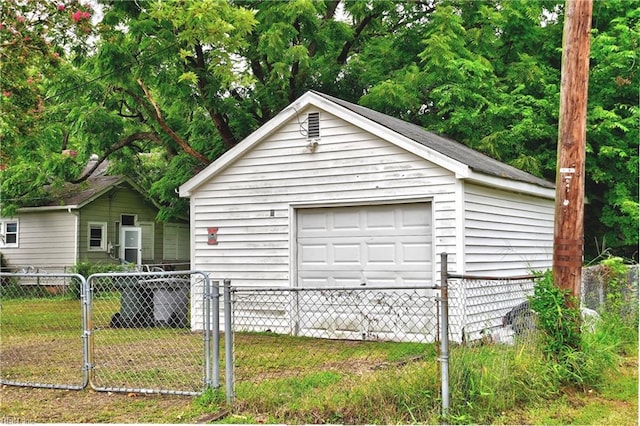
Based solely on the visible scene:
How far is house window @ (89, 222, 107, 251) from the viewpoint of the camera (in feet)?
71.5

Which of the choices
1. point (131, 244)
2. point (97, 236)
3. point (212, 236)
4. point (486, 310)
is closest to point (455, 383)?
point (486, 310)

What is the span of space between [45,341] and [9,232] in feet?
46.3

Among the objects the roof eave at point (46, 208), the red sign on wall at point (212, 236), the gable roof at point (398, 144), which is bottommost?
the red sign on wall at point (212, 236)

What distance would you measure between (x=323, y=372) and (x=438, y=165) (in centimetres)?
387

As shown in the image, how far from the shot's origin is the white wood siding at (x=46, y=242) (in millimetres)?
21094

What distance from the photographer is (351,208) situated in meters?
10.2

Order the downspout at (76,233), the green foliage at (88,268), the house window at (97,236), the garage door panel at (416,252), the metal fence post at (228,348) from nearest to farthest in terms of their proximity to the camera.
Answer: the metal fence post at (228,348) → the garage door panel at (416,252) → the green foliage at (88,268) → the downspout at (76,233) → the house window at (97,236)

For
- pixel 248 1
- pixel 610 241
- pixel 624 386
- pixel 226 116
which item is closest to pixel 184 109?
pixel 226 116

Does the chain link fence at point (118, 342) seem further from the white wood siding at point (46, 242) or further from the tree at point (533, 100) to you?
the tree at point (533, 100)

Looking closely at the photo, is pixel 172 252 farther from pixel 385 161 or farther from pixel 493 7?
pixel 385 161

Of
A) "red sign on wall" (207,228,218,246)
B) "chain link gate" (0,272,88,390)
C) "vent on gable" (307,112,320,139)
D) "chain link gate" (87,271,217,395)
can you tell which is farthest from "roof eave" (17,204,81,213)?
"vent on gable" (307,112,320,139)

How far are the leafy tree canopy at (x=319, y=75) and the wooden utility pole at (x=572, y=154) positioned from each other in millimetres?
7590

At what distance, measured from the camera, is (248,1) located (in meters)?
15.9

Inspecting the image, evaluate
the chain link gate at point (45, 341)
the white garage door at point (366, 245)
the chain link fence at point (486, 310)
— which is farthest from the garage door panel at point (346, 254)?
the chain link gate at point (45, 341)
